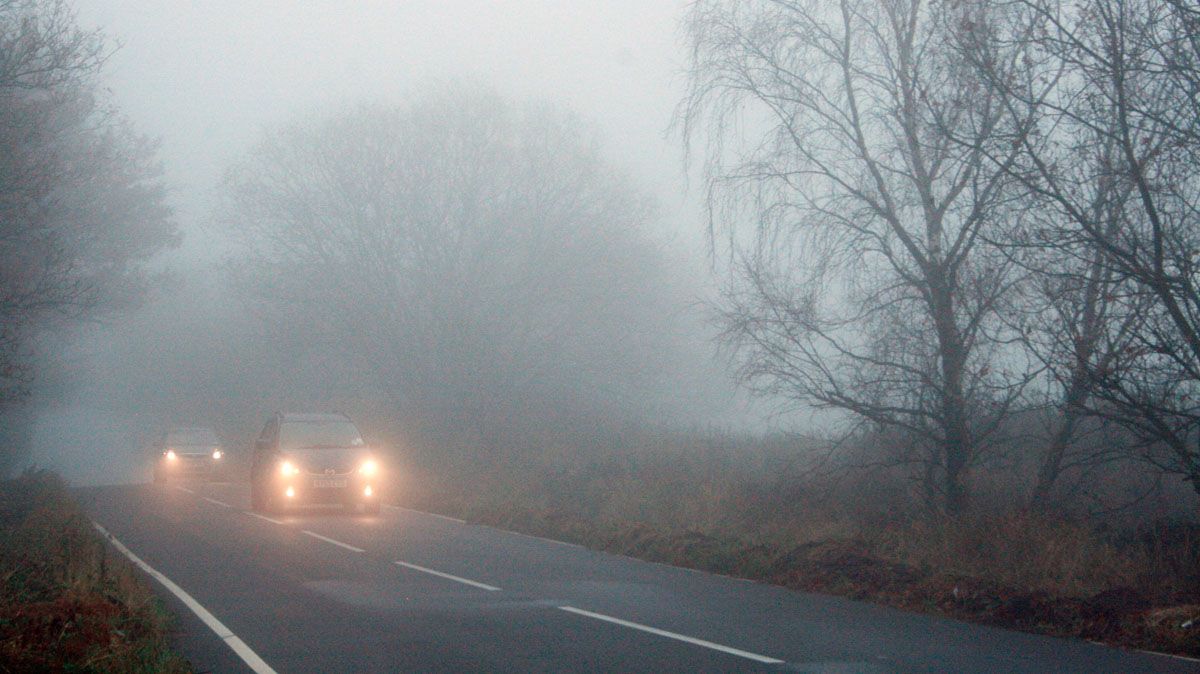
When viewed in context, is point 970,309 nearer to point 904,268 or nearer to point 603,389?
point 904,268

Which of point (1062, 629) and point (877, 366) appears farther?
point (877, 366)

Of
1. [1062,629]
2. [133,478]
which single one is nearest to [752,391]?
[1062,629]

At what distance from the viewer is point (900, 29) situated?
643 inches

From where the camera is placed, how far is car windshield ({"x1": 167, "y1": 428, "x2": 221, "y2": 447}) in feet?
124

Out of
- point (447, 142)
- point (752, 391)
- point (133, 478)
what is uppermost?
point (447, 142)

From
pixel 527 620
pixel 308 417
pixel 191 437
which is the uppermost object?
pixel 308 417

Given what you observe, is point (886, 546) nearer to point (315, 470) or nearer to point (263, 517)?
point (315, 470)

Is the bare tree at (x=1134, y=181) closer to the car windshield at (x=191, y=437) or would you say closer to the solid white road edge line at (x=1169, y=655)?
the solid white road edge line at (x=1169, y=655)

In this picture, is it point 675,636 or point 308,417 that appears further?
point 308,417

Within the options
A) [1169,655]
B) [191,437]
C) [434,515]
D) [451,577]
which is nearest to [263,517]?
[434,515]

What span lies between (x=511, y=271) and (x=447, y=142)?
16.4ft

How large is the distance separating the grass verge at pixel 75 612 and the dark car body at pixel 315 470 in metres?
7.30

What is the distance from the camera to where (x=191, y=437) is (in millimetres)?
38500

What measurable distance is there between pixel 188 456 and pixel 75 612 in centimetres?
3128
